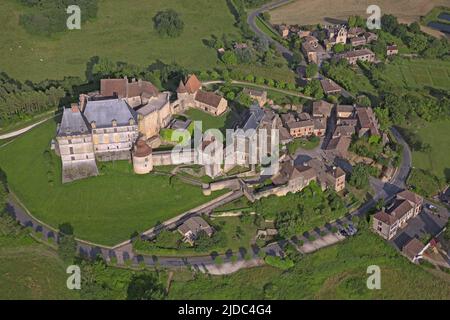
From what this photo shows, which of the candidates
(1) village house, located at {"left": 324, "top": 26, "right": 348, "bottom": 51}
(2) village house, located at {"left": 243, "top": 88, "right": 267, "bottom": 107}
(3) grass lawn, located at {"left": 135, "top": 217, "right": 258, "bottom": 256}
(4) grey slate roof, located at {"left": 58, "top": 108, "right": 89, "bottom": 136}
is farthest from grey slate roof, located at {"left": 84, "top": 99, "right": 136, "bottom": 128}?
(1) village house, located at {"left": 324, "top": 26, "right": 348, "bottom": 51}

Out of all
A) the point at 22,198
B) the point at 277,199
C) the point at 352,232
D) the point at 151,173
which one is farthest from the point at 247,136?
the point at 22,198

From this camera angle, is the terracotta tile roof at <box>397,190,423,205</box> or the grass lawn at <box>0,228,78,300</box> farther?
the terracotta tile roof at <box>397,190,423,205</box>

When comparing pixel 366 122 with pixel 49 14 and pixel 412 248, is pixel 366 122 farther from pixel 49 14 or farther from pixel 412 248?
pixel 49 14

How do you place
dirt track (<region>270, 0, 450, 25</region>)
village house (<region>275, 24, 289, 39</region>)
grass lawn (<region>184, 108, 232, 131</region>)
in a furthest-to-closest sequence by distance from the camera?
dirt track (<region>270, 0, 450, 25</region>)
village house (<region>275, 24, 289, 39</region>)
grass lawn (<region>184, 108, 232, 131</region>)

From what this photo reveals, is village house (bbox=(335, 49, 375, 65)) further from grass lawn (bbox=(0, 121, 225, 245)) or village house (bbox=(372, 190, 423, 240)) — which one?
grass lawn (bbox=(0, 121, 225, 245))

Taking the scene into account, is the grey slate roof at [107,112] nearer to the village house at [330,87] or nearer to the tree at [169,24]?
the village house at [330,87]

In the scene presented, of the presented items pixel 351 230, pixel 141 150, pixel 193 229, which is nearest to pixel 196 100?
pixel 141 150

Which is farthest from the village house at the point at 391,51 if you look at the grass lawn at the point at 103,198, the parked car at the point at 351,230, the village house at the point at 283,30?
the grass lawn at the point at 103,198
